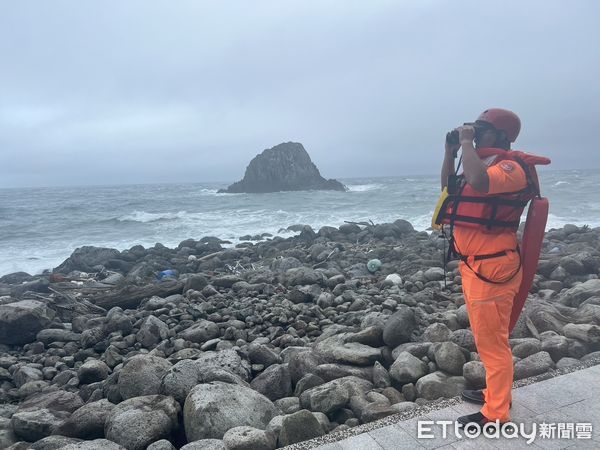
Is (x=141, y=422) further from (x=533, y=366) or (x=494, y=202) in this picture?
(x=533, y=366)

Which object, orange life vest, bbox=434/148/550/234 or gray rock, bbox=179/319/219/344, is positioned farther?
gray rock, bbox=179/319/219/344

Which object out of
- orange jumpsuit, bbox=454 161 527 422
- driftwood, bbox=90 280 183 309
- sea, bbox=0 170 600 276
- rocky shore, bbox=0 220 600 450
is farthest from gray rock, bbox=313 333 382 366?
sea, bbox=0 170 600 276

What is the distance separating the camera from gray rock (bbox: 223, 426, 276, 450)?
2.89 meters

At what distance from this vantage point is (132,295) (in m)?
8.84

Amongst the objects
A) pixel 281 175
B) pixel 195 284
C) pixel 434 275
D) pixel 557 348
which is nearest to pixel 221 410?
pixel 557 348

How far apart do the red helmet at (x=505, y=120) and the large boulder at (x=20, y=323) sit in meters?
7.18

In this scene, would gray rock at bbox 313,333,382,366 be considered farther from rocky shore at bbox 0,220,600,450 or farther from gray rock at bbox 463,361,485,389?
gray rock at bbox 463,361,485,389

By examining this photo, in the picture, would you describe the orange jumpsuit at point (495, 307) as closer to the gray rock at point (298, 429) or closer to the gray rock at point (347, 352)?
the gray rock at point (298, 429)

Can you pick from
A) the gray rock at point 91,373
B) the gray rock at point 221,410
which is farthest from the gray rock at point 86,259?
the gray rock at point 221,410

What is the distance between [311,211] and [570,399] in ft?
94.3

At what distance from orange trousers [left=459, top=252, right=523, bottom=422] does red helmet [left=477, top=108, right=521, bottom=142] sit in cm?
85

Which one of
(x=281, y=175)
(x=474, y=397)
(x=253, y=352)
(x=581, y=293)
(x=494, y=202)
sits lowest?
(x=253, y=352)

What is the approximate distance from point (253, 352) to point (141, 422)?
187cm

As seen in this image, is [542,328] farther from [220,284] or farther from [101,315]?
[101,315]
